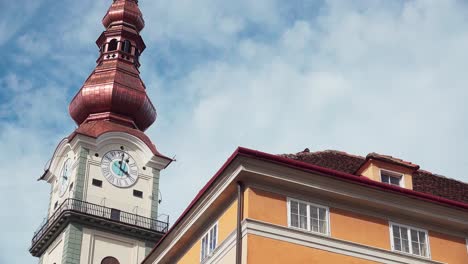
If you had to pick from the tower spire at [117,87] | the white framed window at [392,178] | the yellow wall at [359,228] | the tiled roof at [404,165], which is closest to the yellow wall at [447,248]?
the yellow wall at [359,228]

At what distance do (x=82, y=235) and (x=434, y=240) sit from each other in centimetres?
2678

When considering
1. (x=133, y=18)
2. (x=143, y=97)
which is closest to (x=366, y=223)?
(x=143, y=97)

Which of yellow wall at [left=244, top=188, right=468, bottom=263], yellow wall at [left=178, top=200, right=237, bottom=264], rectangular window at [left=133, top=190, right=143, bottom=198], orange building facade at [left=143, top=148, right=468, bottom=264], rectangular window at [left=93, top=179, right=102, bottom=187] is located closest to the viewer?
orange building facade at [left=143, top=148, right=468, bottom=264]

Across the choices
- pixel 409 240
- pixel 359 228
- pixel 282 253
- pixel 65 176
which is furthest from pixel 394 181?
pixel 65 176

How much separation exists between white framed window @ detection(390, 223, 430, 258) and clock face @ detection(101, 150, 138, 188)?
1106 inches

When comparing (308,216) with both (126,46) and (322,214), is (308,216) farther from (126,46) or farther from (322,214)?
(126,46)

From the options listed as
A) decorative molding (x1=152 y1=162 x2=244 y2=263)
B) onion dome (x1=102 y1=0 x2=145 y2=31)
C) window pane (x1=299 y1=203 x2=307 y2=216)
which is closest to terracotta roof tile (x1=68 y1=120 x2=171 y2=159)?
onion dome (x1=102 y1=0 x2=145 y2=31)

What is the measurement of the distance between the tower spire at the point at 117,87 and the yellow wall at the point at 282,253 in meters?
31.9

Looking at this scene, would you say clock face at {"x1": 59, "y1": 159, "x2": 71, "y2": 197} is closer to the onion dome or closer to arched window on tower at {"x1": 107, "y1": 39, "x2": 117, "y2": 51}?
arched window on tower at {"x1": 107, "y1": 39, "x2": 117, "y2": 51}

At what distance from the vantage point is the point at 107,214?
1906 inches

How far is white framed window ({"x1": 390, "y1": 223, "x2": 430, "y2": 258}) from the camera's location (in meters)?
23.6

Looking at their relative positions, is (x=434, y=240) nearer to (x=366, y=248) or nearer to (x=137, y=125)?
(x=366, y=248)

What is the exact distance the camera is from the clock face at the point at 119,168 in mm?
50062

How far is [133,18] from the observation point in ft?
192
